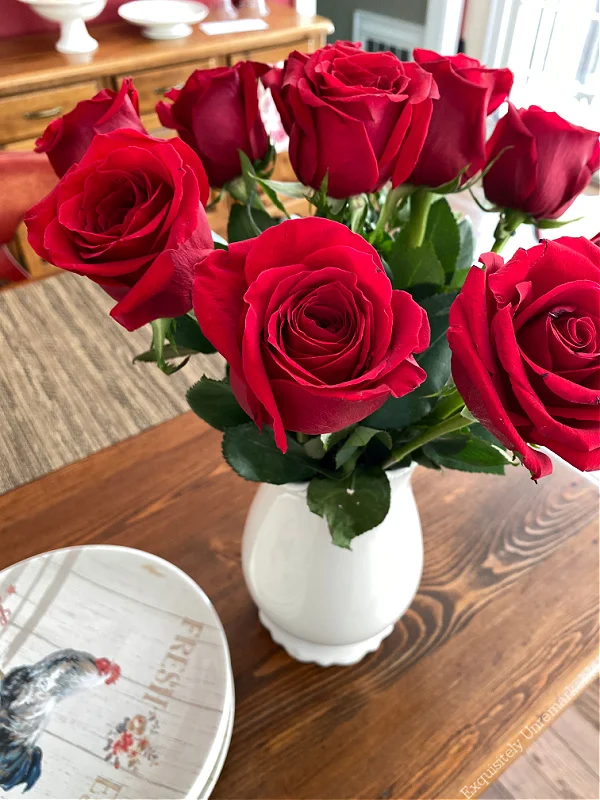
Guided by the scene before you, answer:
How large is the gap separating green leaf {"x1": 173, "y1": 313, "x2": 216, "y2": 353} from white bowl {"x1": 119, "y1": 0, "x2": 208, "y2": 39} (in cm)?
176

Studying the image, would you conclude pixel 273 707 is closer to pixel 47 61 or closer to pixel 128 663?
pixel 128 663

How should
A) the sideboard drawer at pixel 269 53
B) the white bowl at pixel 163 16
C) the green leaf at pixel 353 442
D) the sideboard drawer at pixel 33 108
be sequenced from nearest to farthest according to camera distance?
the green leaf at pixel 353 442
the sideboard drawer at pixel 33 108
the white bowl at pixel 163 16
the sideboard drawer at pixel 269 53

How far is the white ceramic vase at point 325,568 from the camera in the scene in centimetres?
47

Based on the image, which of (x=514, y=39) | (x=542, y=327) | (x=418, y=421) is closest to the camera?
(x=542, y=327)

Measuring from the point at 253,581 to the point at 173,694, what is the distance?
0.11 metres

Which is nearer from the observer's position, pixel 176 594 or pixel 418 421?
pixel 418 421

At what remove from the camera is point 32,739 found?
48 cm

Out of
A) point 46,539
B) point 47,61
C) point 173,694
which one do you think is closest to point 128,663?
point 173,694

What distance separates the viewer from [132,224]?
0.30m

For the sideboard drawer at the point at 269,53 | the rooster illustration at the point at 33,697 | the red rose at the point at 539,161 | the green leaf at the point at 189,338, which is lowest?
the rooster illustration at the point at 33,697

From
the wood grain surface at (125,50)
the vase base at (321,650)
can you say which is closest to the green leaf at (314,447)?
the vase base at (321,650)

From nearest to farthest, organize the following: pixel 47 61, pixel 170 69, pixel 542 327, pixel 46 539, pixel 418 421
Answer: pixel 542 327 → pixel 418 421 → pixel 46 539 → pixel 47 61 → pixel 170 69

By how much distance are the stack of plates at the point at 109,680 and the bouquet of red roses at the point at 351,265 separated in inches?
7.7

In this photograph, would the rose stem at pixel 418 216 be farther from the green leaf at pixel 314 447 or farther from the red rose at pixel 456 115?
the green leaf at pixel 314 447
